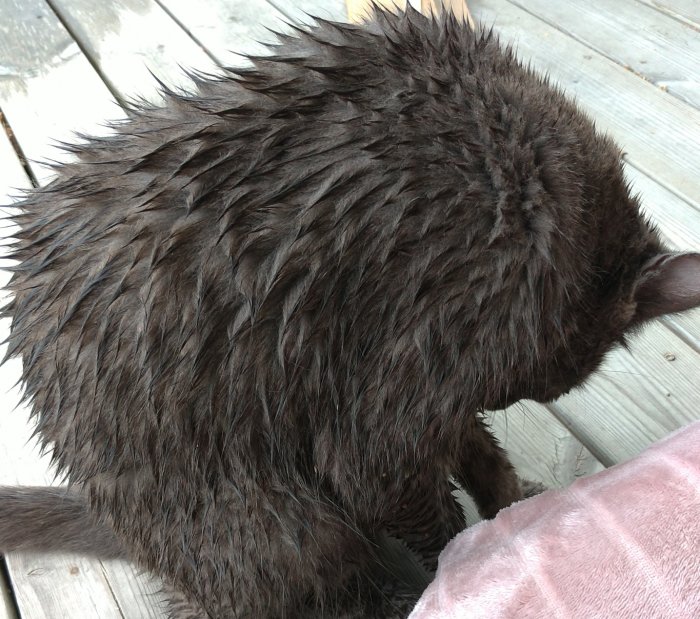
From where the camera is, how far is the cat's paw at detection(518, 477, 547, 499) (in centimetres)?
139

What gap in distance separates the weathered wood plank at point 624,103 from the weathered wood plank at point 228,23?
0.71 m

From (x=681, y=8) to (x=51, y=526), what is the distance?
7.36ft

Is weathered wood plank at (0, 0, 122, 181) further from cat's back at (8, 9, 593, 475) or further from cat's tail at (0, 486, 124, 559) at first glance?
cat's back at (8, 9, 593, 475)

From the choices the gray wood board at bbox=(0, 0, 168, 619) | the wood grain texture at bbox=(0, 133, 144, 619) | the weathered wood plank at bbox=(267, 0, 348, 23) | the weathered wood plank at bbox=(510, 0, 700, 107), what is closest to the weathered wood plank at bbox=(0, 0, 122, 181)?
the gray wood board at bbox=(0, 0, 168, 619)

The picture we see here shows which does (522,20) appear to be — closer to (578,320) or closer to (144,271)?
(578,320)

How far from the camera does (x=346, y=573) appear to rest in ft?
3.88

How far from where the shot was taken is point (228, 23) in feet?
8.23

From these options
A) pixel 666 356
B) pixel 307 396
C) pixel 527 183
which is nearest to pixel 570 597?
pixel 307 396

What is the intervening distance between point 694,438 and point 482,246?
0.39 metres

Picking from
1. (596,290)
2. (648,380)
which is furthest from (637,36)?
(596,290)

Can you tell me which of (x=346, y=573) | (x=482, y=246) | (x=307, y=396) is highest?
(x=482, y=246)

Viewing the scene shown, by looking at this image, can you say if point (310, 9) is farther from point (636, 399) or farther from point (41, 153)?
point (636, 399)

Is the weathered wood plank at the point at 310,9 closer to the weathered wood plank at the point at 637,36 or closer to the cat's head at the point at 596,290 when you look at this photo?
the weathered wood plank at the point at 637,36

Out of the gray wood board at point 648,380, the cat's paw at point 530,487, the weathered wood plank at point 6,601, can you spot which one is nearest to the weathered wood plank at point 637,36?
the gray wood board at point 648,380
